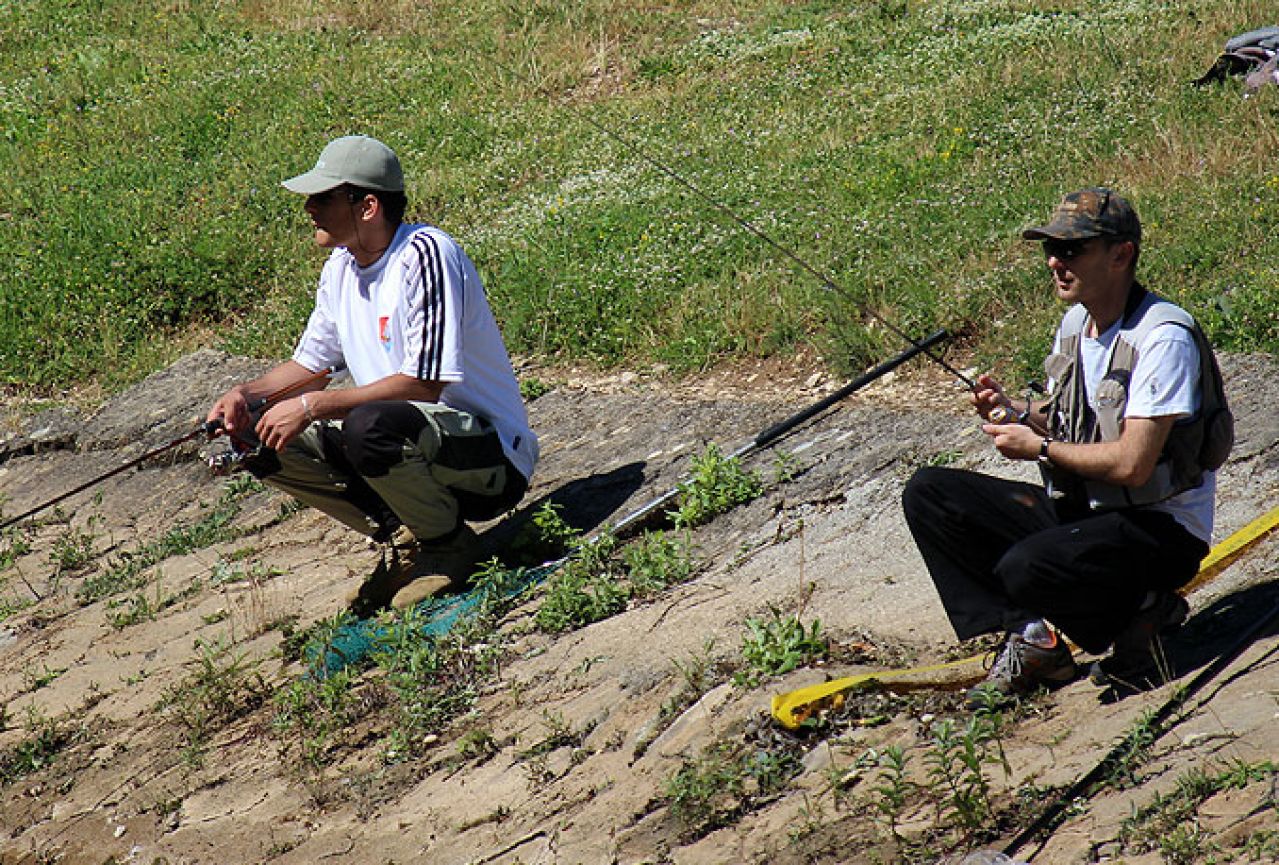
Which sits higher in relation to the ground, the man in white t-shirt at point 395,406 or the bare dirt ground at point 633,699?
the man in white t-shirt at point 395,406

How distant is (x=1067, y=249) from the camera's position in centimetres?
398

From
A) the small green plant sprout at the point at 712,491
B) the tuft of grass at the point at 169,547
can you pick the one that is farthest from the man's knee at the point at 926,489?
the tuft of grass at the point at 169,547

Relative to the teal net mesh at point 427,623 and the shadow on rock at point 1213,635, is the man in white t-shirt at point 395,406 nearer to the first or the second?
the teal net mesh at point 427,623

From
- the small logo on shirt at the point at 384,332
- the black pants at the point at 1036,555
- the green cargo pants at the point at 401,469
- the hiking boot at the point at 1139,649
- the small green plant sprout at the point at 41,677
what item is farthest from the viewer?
the small green plant sprout at the point at 41,677

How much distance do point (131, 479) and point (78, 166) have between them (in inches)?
222

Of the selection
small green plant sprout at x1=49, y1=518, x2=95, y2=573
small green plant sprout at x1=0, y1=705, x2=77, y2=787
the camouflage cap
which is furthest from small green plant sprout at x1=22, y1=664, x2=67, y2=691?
the camouflage cap

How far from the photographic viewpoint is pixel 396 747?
5.07 metres

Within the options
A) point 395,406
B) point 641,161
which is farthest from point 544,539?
point 641,161

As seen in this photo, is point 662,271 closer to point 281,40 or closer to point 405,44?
point 405,44

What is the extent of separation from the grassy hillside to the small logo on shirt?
1.73 meters

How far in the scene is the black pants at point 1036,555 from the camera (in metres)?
3.95

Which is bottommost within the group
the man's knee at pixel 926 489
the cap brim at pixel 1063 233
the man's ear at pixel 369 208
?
the man's knee at pixel 926 489

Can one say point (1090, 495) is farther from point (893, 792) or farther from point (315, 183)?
point (315, 183)

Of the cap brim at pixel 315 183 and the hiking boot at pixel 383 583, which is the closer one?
the cap brim at pixel 315 183
